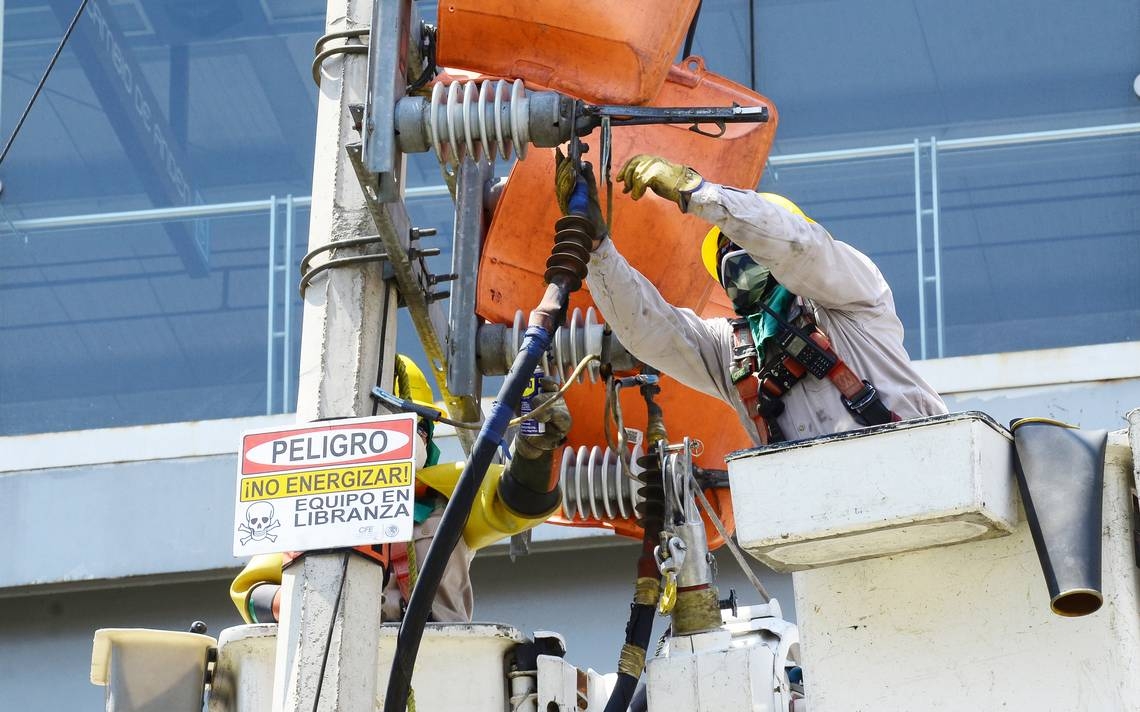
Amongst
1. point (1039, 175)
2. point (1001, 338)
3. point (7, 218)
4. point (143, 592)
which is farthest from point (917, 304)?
point (7, 218)

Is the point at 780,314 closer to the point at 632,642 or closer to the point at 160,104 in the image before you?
the point at 632,642

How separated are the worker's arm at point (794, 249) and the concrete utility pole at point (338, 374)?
803 mm

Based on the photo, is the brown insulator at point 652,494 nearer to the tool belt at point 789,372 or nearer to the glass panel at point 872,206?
the tool belt at point 789,372

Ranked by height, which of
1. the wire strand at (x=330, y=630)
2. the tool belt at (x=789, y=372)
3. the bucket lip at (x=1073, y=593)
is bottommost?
the bucket lip at (x=1073, y=593)

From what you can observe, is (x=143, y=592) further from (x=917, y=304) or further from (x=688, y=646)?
(x=688, y=646)

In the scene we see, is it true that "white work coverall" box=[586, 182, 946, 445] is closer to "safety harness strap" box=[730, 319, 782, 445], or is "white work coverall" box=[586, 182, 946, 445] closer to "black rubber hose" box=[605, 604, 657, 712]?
"safety harness strap" box=[730, 319, 782, 445]

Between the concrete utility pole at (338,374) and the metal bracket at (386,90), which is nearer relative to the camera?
the concrete utility pole at (338,374)

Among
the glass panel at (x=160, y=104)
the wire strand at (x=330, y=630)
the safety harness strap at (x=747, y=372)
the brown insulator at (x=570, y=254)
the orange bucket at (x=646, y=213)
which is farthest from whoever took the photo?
the glass panel at (x=160, y=104)

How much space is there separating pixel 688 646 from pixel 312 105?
219 inches

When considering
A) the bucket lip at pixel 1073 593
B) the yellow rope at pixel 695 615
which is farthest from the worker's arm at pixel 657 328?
the bucket lip at pixel 1073 593

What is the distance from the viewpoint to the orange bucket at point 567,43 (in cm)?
421

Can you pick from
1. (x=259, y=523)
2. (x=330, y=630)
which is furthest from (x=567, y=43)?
(x=330, y=630)

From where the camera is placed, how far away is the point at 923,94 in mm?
8711

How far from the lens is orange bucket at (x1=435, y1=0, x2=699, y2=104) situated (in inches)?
166
